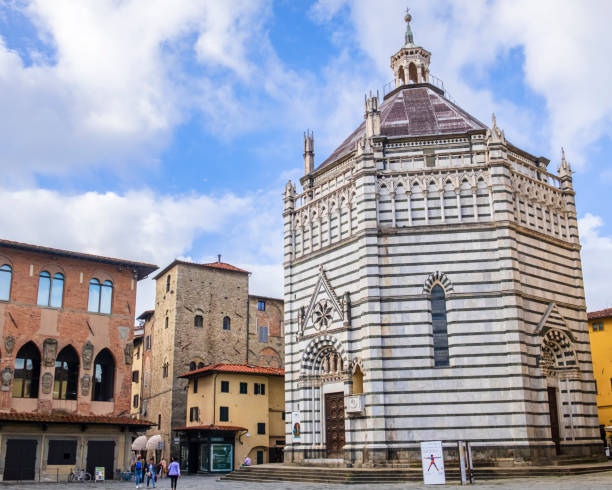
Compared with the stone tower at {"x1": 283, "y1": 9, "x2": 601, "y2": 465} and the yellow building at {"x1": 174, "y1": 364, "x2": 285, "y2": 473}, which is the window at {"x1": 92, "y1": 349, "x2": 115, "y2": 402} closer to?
the stone tower at {"x1": 283, "y1": 9, "x2": 601, "y2": 465}

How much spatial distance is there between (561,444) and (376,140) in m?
14.5

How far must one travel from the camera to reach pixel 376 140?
92.9ft

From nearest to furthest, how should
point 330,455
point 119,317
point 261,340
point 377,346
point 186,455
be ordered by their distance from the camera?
point 377,346 < point 330,455 < point 119,317 < point 186,455 < point 261,340

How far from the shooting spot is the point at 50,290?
30062 mm

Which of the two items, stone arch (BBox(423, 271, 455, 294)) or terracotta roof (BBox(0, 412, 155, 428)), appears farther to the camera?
terracotta roof (BBox(0, 412, 155, 428))

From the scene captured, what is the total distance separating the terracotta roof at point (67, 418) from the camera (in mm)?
26750

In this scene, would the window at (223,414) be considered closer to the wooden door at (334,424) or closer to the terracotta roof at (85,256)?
the terracotta roof at (85,256)

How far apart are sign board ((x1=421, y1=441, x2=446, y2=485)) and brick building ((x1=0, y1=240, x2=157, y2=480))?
14.4 meters

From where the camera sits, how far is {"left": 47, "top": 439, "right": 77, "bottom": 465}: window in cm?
2792

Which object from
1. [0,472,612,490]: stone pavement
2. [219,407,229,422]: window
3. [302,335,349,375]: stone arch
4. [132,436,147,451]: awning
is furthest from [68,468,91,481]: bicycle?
[132,436,147,451]: awning

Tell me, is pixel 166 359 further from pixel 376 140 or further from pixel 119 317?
pixel 376 140

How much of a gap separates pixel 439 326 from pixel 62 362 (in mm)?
16906

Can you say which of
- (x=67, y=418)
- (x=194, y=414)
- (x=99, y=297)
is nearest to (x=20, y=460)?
(x=67, y=418)

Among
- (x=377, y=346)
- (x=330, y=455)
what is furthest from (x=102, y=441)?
(x=377, y=346)
